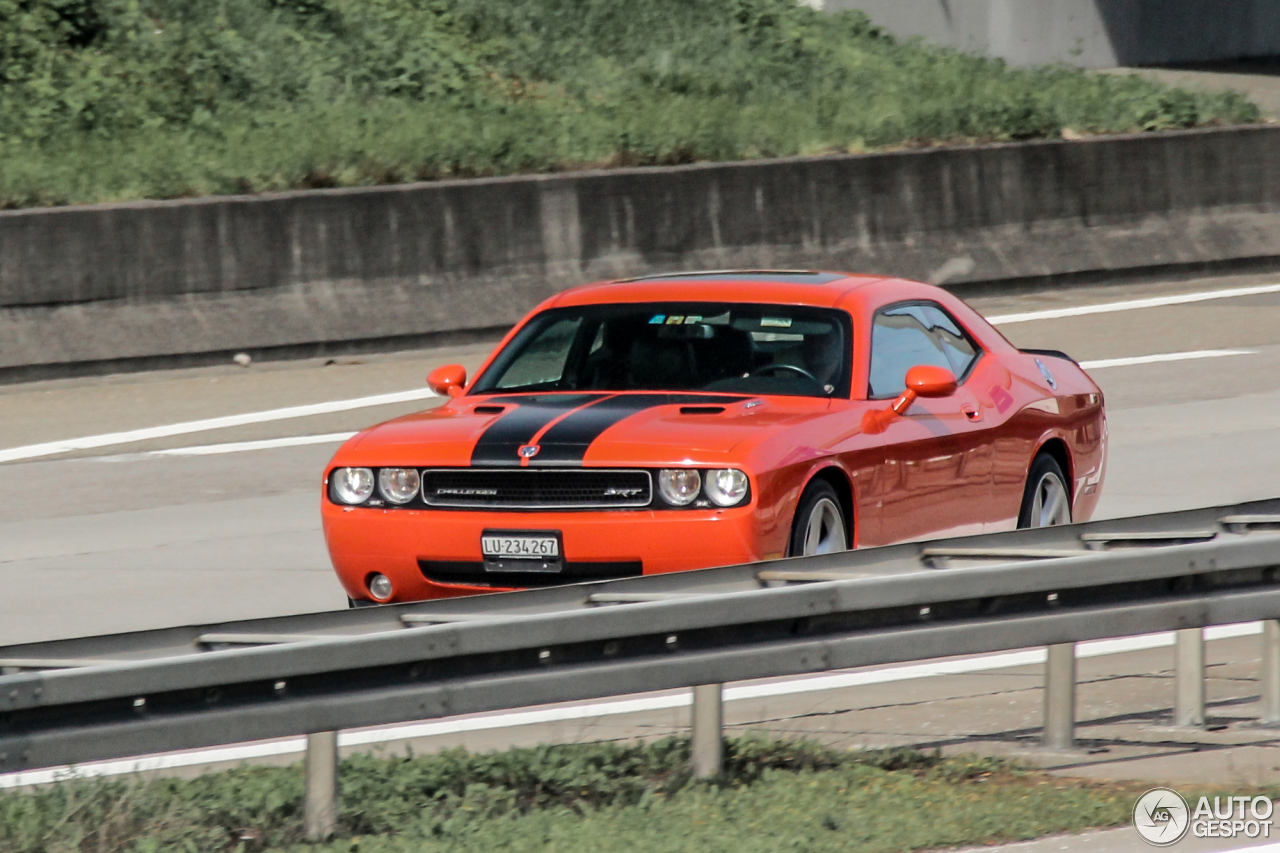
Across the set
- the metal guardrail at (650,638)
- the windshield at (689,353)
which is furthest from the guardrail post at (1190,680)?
the windshield at (689,353)

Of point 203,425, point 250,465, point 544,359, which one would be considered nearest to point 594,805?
point 544,359

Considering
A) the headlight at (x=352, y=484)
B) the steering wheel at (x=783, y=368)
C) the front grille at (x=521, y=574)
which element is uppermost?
the steering wheel at (x=783, y=368)

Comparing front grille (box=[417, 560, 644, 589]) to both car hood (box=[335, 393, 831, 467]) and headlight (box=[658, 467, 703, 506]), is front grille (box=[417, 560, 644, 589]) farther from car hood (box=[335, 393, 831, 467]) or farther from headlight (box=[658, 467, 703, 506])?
car hood (box=[335, 393, 831, 467])

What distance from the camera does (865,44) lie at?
98.0 feet

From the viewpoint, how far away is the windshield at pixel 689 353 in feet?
28.8

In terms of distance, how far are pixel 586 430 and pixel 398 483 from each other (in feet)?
2.41

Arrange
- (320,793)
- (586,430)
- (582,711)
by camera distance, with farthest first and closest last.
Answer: (586,430), (582,711), (320,793)

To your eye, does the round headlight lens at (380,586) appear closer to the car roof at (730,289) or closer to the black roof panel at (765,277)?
the car roof at (730,289)

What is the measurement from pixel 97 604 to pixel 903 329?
11.9 ft

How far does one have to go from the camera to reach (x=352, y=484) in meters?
8.28

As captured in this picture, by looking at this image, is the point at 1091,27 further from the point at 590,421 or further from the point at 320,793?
the point at 320,793

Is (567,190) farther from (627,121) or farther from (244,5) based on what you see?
(244,5)

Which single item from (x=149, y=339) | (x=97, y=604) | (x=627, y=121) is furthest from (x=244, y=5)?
(x=97, y=604)

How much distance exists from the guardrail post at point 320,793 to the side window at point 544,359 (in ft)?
12.2
